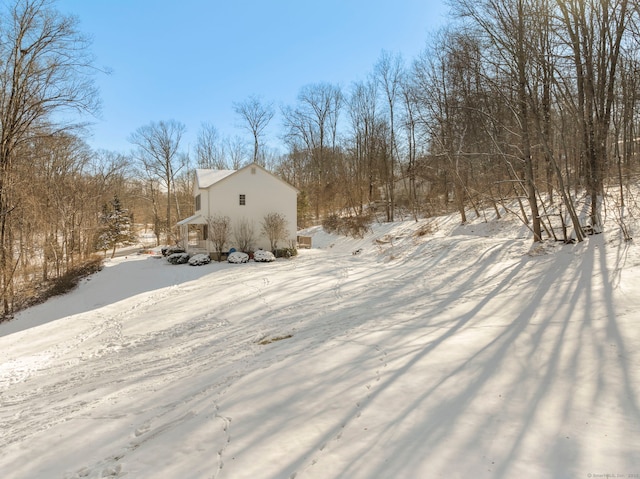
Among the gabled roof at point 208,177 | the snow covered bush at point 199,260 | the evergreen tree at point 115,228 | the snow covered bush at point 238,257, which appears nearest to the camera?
the snow covered bush at point 199,260

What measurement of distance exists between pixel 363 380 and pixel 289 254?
18409mm

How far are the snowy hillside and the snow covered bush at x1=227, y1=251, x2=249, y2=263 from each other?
986 cm

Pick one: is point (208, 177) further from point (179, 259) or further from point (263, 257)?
point (263, 257)

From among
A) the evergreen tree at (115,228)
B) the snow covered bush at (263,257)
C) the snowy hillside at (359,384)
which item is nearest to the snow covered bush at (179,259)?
the snow covered bush at (263,257)

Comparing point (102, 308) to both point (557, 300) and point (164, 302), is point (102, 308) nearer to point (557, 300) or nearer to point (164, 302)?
point (164, 302)

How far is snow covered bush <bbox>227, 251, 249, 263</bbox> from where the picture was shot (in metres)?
20.3

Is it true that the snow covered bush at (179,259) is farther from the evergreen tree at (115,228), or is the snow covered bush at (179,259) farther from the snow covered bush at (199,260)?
the evergreen tree at (115,228)

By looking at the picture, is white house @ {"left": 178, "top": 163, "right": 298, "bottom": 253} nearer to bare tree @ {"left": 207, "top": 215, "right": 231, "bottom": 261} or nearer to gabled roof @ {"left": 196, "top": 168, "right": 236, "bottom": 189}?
gabled roof @ {"left": 196, "top": 168, "right": 236, "bottom": 189}

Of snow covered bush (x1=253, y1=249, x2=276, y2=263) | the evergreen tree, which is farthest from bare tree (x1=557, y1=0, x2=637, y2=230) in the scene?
the evergreen tree

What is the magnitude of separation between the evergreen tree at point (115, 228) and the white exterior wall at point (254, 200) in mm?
18111

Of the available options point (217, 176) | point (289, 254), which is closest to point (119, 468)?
point (289, 254)

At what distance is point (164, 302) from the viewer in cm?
1223

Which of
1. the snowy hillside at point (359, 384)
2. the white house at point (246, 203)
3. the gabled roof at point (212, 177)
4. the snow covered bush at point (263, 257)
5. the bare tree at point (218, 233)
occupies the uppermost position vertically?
the gabled roof at point (212, 177)

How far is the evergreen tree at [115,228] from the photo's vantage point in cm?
3538
